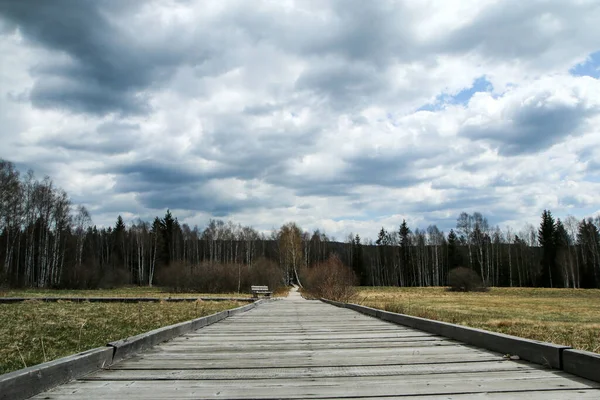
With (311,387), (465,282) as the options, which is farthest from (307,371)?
(465,282)

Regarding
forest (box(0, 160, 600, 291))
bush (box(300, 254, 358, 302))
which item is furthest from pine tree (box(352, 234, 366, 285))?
bush (box(300, 254, 358, 302))

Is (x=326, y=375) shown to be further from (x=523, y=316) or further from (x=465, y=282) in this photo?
(x=465, y=282)

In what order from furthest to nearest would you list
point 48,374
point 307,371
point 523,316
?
1. point 523,316
2. point 307,371
3. point 48,374

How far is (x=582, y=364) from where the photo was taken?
348cm

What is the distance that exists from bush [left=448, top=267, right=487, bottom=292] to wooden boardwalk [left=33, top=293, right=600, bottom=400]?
53281 mm

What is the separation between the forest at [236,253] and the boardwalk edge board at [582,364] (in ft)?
138

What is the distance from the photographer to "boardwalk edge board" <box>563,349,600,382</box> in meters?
3.31

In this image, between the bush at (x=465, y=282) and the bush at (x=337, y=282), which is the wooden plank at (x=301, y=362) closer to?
the bush at (x=337, y=282)

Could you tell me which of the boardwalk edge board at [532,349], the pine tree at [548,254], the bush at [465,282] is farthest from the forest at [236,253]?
the boardwalk edge board at [532,349]

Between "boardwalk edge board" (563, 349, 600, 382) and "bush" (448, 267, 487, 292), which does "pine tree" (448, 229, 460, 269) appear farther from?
"boardwalk edge board" (563, 349, 600, 382)

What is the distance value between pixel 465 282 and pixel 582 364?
182ft

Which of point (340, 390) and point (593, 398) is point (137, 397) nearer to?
point (340, 390)

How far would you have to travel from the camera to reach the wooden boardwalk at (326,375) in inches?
122

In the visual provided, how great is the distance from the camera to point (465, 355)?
4.65m
